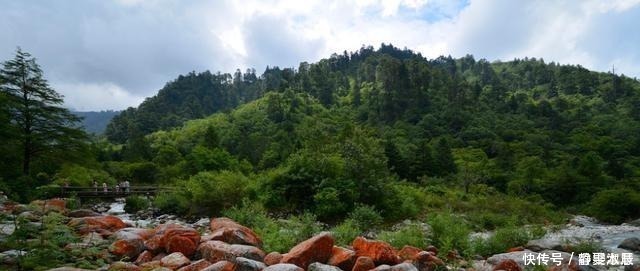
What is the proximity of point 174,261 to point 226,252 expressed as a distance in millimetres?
1237

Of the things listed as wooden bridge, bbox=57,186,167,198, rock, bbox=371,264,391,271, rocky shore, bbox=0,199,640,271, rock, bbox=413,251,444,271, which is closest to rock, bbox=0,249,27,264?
rocky shore, bbox=0,199,640,271

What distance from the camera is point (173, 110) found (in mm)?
131500

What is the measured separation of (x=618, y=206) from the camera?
1635 inches

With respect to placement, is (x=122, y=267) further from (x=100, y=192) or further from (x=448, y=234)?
(x=100, y=192)

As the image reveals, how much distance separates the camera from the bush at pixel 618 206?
135 ft

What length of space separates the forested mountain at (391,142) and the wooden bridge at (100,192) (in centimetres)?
492

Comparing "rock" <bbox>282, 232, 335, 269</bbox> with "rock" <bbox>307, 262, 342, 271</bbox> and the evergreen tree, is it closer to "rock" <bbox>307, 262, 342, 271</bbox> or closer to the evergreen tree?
"rock" <bbox>307, 262, 342, 271</bbox>

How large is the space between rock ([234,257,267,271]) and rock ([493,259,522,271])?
655 centimetres

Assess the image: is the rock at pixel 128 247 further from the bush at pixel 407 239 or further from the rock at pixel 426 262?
the bush at pixel 407 239

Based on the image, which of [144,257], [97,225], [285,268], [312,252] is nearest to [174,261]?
[144,257]

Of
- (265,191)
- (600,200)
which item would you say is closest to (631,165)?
(600,200)

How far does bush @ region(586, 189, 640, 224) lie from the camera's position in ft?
135

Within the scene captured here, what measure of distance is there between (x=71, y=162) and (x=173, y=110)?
10355 centimetres

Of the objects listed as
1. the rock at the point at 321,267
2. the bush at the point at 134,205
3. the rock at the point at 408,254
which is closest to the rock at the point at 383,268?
the rock at the point at 321,267
